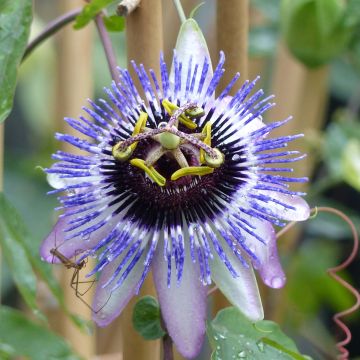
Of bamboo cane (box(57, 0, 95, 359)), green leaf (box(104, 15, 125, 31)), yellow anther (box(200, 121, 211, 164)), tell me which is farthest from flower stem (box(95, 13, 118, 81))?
bamboo cane (box(57, 0, 95, 359))

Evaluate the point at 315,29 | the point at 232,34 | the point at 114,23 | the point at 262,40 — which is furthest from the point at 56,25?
the point at 262,40

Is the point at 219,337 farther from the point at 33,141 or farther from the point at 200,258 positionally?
the point at 33,141

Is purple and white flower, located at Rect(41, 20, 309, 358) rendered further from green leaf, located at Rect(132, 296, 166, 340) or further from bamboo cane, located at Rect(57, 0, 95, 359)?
bamboo cane, located at Rect(57, 0, 95, 359)

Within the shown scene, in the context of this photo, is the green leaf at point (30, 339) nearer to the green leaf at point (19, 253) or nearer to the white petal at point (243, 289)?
the green leaf at point (19, 253)

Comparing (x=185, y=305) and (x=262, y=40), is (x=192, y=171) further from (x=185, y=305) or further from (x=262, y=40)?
(x=262, y=40)

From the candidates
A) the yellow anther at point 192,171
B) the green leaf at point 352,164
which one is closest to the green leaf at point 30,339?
the yellow anther at point 192,171

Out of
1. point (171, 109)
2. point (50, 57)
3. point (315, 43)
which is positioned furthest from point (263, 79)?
point (171, 109)
